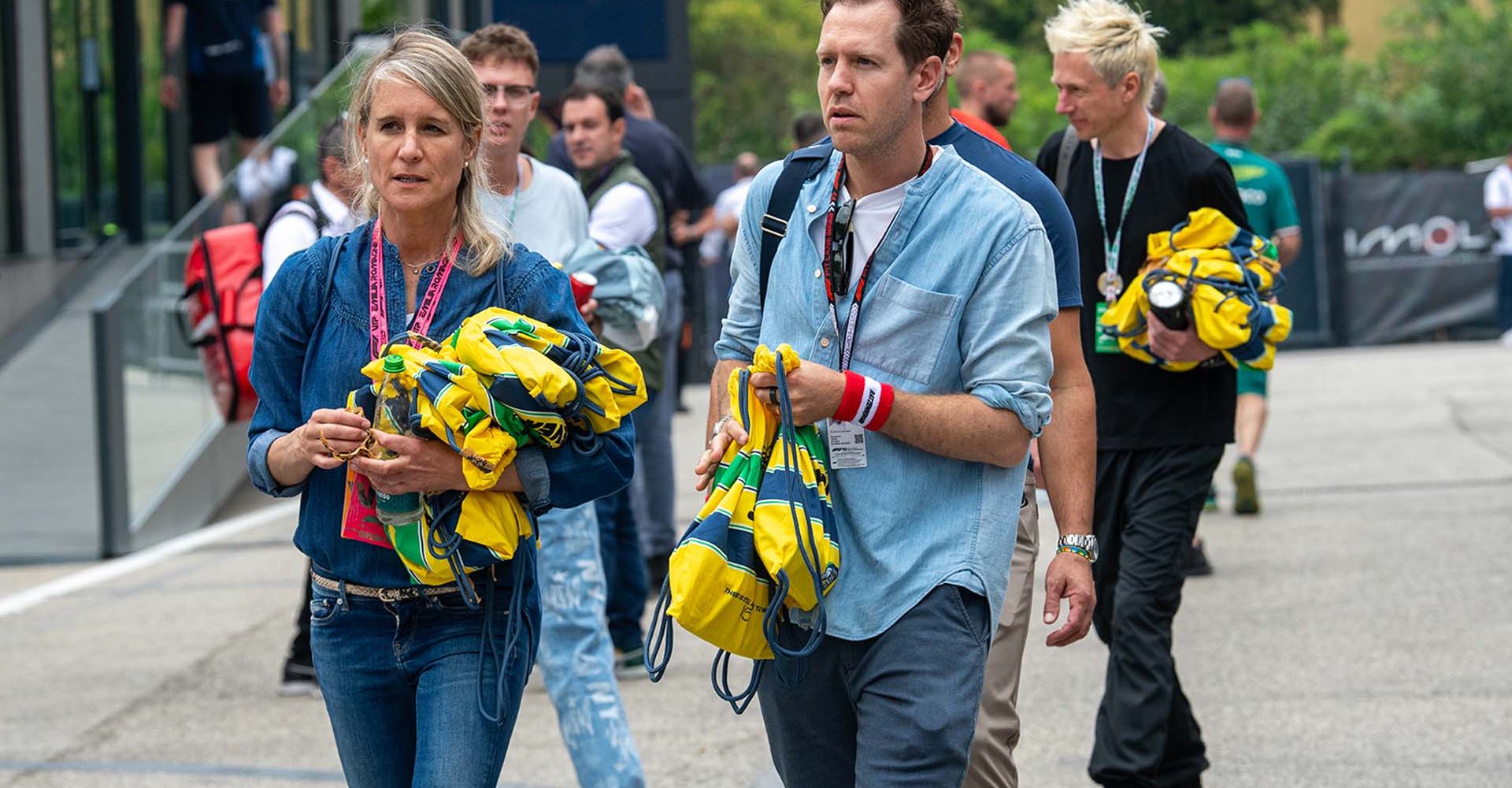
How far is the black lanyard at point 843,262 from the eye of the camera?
3396 millimetres

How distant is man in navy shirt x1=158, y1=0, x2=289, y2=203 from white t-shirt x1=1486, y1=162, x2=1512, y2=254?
12.6m

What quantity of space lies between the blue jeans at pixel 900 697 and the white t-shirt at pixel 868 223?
61 cm

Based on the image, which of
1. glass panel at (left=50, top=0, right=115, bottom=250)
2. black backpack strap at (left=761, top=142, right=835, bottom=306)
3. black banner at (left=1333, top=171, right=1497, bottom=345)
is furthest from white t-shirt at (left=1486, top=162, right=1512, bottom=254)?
black backpack strap at (left=761, top=142, right=835, bottom=306)

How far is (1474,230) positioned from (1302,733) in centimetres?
1755

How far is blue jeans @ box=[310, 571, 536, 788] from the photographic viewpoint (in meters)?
3.40

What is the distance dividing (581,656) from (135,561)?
5996 millimetres

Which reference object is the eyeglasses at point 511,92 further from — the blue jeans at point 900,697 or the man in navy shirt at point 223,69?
the man in navy shirt at point 223,69

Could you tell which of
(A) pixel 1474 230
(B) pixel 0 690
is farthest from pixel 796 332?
(A) pixel 1474 230

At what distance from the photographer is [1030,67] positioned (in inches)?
1686

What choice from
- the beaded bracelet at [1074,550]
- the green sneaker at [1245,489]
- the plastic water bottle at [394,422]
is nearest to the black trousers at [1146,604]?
the beaded bracelet at [1074,550]

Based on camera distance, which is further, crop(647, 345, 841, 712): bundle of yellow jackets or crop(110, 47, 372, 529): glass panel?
crop(110, 47, 372, 529): glass panel

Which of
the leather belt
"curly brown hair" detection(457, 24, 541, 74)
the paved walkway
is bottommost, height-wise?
the paved walkway

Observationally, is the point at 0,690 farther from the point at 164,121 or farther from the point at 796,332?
the point at 164,121

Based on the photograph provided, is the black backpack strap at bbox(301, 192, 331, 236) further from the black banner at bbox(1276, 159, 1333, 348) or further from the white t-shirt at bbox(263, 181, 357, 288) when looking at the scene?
the black banner at bbox(1276, 159, 1333, 348)
